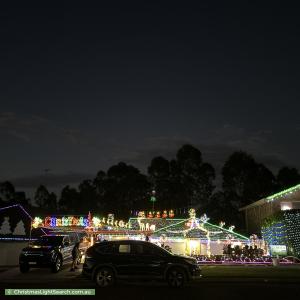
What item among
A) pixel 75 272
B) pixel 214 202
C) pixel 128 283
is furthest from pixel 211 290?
pixel 214 202

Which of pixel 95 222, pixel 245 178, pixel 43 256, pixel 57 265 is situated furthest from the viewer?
pixel 245 178

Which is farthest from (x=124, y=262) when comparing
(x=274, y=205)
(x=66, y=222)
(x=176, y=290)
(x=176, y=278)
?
(x=274, y=205)

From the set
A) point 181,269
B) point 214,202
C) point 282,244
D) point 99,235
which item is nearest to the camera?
point 181,269

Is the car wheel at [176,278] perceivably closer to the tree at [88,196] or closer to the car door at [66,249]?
the car door at [66,249]

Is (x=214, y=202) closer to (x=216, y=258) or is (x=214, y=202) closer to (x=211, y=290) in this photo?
(x=216, y=258)

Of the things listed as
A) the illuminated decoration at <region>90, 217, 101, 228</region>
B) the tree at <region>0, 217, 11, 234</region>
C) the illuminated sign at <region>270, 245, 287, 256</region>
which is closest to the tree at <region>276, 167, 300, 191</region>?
the illuminated sign at <region>270, 245, 287, 256</region>

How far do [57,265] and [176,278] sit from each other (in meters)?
6.81

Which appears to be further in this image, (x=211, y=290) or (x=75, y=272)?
(x=75, y=272)

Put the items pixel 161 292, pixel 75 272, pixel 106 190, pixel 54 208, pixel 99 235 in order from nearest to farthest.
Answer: pixel 161 292 < pixel 75 272 < pixel 99 235 < pixel 106 190 < pixel 54 208

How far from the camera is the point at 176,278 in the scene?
14.1 meters

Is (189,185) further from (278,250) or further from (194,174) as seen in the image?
(278,250)

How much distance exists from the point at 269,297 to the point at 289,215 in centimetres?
1459

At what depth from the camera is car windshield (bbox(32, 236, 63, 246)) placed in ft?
63.9

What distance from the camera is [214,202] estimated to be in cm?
5619
